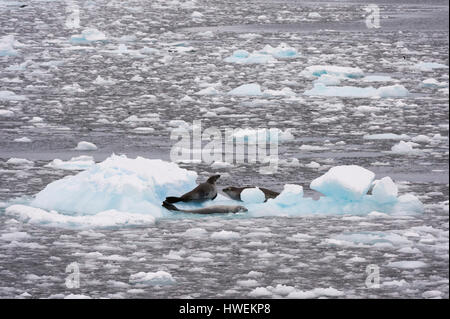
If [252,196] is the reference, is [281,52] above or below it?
above

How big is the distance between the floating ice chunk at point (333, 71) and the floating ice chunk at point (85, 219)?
812 cm

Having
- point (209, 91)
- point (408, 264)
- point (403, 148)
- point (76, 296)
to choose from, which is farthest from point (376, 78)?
point (76, 296)

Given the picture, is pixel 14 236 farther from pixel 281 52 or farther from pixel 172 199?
pixel 281 52

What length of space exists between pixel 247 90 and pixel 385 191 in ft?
20.0

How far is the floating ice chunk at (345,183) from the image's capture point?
7.33 m

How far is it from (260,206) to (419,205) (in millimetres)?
1155

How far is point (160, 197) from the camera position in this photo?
24.7 ft

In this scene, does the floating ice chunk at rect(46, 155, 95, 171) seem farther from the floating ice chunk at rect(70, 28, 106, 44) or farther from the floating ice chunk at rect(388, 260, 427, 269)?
the floating ice chunk at rect(70, 28, 106, 44)

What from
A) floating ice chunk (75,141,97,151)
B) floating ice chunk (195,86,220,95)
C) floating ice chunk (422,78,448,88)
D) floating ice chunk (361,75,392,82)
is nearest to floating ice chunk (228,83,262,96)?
floating ice chunk (195,86,220,95)

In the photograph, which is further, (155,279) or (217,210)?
(217,210)

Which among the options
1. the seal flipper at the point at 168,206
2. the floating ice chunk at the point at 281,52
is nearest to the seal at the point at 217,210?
the seal flipper at the point at 168,206
